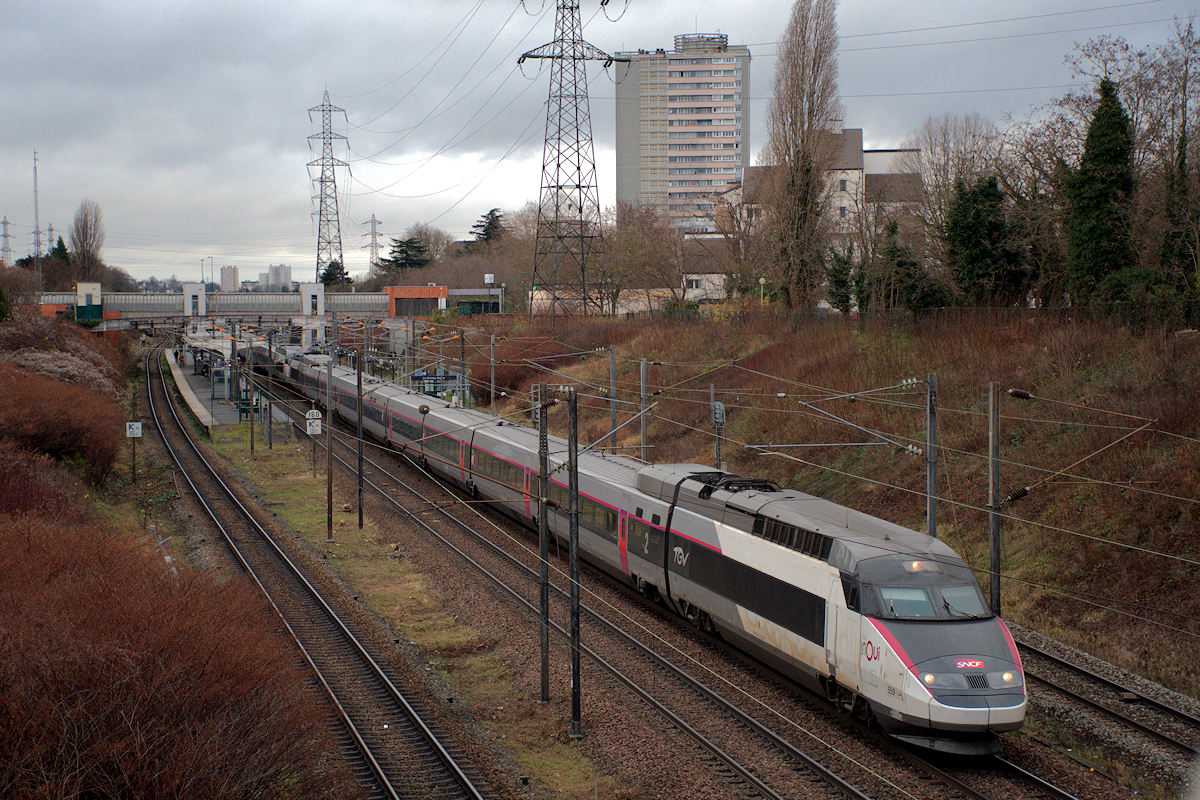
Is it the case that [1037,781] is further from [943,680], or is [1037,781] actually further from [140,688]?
[140,688]

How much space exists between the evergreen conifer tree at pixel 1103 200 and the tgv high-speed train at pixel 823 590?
16.4 m

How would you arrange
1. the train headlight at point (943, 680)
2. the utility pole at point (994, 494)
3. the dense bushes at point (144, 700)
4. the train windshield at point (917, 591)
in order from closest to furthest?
the dense bushes at point (144, 700)
the train headlight at point (943, 680)
the train windshield at point (917, 591)
the utility pole at point (994, 494)

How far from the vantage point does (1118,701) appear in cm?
1446

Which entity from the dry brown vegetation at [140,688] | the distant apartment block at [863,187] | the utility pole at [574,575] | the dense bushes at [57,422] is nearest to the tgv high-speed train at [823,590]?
the utility pole at [574,575]

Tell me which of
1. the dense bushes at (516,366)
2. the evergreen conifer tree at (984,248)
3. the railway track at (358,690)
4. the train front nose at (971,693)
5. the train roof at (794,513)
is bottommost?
the railway track at (358,690)

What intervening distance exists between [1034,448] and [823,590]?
12099mm

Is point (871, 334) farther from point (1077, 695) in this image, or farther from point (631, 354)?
point (1077, 695)

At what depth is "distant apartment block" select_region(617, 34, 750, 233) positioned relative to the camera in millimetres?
142125

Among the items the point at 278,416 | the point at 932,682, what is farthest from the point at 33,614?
the point at 278,416

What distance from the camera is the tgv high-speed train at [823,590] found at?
39.0ft

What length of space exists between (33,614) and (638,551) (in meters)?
11.4

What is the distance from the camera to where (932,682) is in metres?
11.7

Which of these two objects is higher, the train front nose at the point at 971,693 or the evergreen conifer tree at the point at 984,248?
the evergreen conifer tree at the point at 984,248

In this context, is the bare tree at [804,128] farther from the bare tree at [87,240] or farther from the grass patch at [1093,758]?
the bare tree at [87,240]
